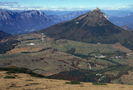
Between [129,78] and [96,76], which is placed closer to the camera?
[129,78]

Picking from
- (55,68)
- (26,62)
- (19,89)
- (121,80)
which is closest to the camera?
(19,89)

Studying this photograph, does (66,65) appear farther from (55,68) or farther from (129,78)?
(129,78)

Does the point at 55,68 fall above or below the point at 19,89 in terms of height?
below

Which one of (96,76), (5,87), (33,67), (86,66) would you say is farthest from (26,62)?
(5,87)

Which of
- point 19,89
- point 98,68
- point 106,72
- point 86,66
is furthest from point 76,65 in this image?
point 19,89

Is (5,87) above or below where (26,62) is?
above

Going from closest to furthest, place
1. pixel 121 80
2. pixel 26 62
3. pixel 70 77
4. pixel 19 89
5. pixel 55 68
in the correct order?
1. pixel 19 89
2. pixel 121 80
3. pixel 70 77
4. pixel 55 68
5. pixel 26 62

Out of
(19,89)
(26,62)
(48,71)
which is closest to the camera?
(19,89)

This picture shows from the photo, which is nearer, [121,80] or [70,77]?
[121,80]

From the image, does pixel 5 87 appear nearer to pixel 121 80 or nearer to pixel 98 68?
pixel 121 80
